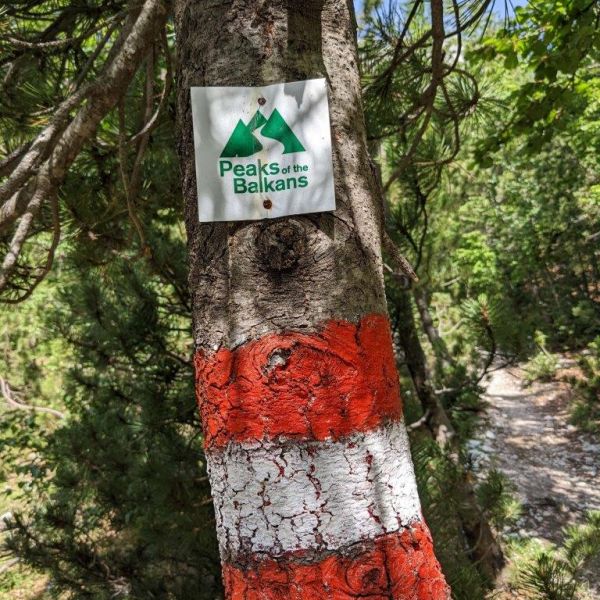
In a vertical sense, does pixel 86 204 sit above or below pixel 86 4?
below

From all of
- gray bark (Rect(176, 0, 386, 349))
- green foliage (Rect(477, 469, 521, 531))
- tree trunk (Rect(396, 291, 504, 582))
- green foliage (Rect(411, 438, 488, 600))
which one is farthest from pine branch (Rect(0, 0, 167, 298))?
green foliage (Rect(477, 469, 521, 531))

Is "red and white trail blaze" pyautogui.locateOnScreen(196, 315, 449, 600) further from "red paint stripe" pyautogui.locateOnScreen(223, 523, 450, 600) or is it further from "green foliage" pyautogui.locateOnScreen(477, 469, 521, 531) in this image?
"green foliage" pyautogui.locateOnScreen(477, 469, 521, 531)

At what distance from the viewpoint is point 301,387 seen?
2.27 ft

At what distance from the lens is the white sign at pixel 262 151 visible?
75 centimetres

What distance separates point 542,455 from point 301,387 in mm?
7826

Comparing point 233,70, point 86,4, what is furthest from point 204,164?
point 86,4

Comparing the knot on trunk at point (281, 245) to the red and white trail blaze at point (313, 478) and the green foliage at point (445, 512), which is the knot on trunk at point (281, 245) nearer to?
the red and white trail blaze at point (313, 478)

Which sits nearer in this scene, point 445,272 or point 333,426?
point 333,426

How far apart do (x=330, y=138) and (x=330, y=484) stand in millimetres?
502

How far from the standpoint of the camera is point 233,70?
0.76m

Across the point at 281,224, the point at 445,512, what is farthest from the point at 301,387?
the point at 445,512

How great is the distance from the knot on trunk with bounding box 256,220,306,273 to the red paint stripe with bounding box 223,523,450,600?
395 mm

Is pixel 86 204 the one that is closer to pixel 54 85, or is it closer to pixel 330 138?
pixel 54 85

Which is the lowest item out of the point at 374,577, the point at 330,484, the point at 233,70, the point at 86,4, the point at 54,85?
the point at 374,577
